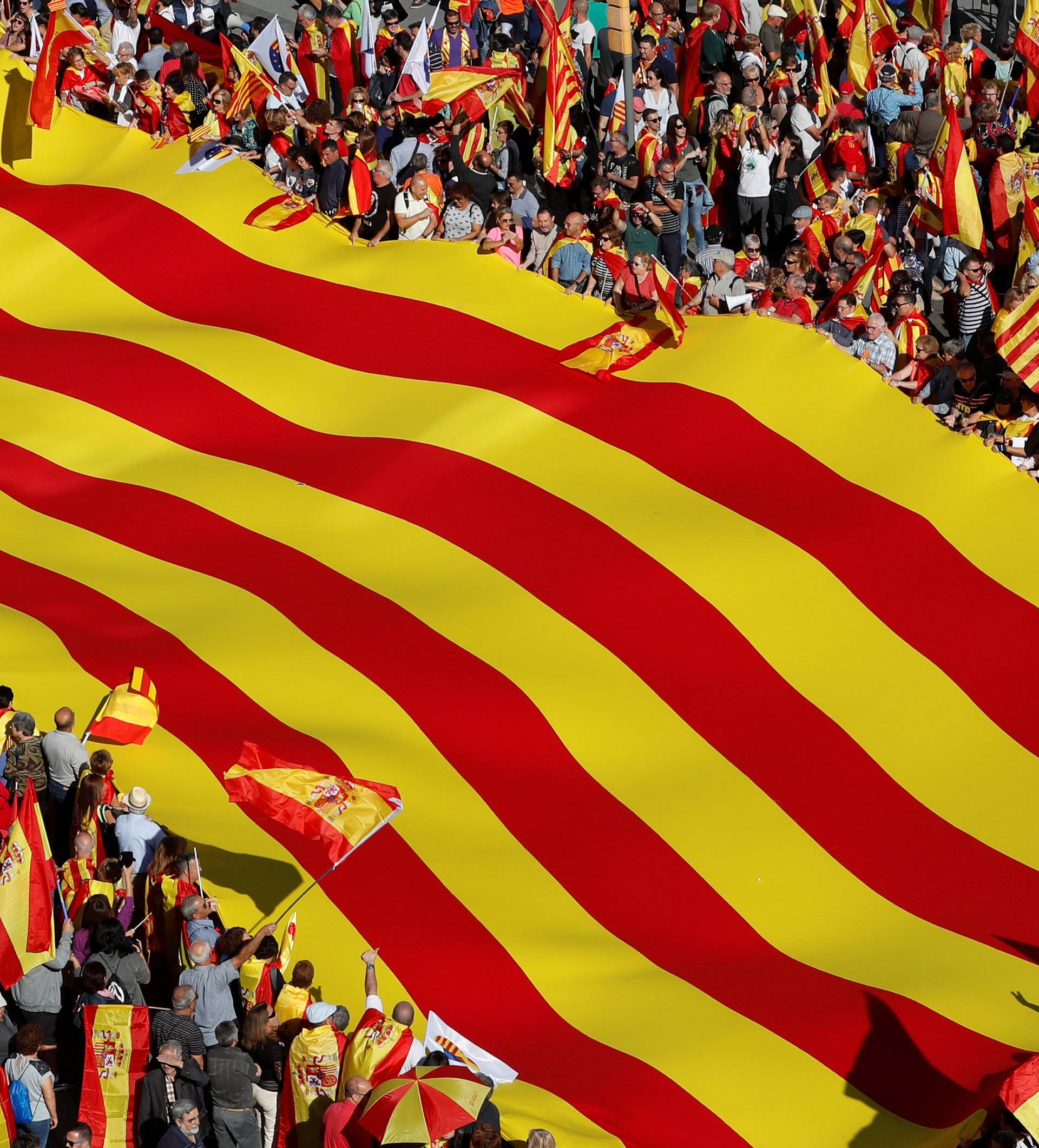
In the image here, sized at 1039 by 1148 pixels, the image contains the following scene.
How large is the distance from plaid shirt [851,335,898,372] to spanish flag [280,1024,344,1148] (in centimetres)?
525

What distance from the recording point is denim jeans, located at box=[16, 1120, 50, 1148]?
299 inches

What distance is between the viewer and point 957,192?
11.9 m

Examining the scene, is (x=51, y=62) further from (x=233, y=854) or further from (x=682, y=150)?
(x=233, y=854)

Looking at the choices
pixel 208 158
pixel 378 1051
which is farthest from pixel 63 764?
pixel 208 158

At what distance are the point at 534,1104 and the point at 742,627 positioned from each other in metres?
2.92

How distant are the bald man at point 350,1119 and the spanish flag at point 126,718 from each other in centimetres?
261

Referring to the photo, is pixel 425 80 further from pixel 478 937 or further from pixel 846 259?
pixel 478 937

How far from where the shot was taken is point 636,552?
9570 millimetres

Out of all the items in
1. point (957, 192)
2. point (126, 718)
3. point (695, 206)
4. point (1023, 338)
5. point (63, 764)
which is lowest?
point (63, 764)

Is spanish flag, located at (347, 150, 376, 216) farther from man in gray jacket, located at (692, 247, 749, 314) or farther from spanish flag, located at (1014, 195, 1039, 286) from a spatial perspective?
spanish flag, located at (1014, 195, 1039, 286)

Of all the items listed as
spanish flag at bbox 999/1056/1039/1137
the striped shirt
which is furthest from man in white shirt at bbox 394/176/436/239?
spanish flag at bbox 999/1056/1039/1137

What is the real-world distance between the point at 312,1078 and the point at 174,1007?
0.76 m

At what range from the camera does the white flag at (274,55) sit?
14.7 m

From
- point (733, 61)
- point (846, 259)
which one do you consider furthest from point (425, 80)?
point (846, 259)
